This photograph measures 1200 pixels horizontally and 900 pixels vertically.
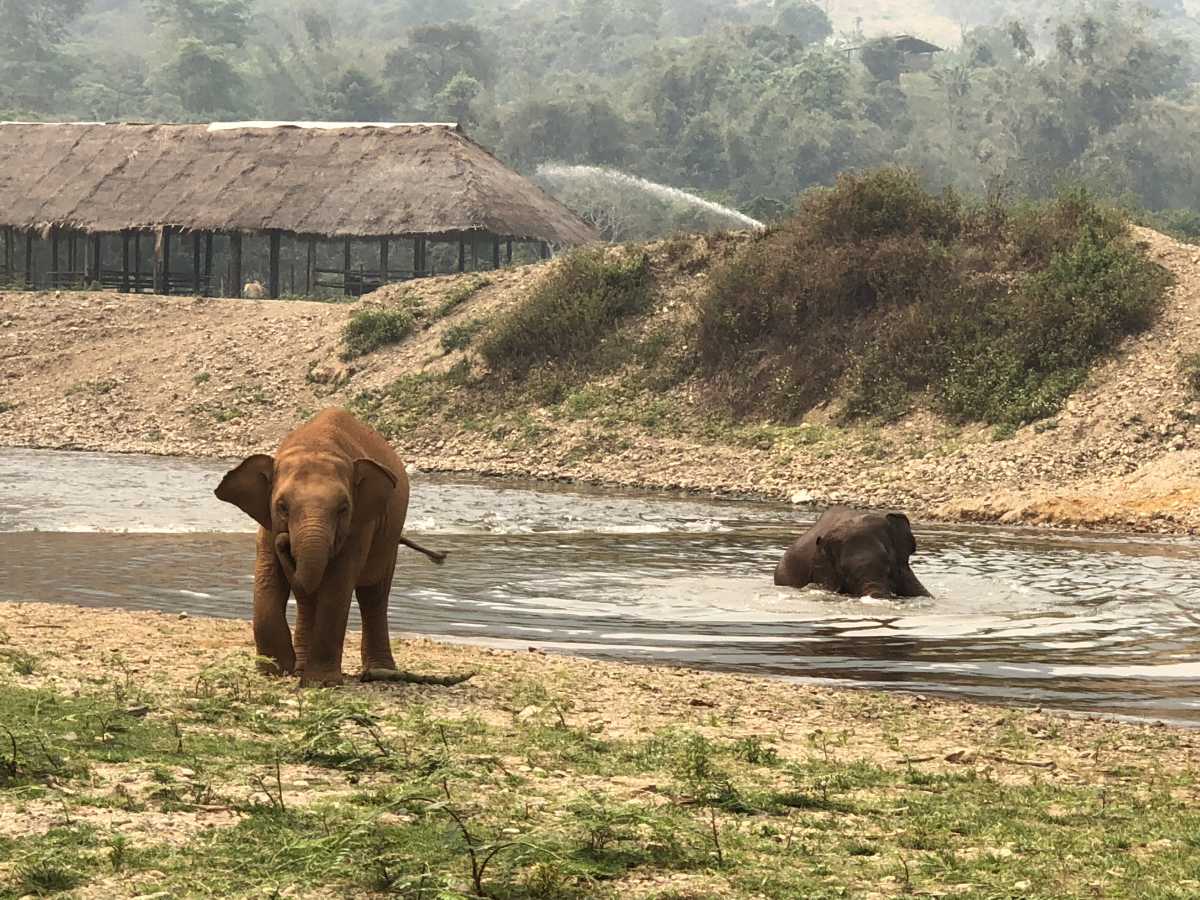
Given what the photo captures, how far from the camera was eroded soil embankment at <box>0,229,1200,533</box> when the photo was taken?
2542 centimetres

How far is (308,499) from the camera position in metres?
9.27

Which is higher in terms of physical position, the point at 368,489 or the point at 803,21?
the point at 803,21

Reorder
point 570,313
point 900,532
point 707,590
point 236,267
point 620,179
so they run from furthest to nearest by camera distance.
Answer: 1. point 620,179
2. point 236,267
3. point 570,313
4. point 707,590
5. point 900,532

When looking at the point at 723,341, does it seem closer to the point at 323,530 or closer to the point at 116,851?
the point at 323,530

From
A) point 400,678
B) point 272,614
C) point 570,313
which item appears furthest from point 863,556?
point 570,313

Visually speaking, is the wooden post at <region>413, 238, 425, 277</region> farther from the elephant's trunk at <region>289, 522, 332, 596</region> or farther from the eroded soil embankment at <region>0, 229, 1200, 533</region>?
the elephant's trunk at <region>289, 522, 332, 596</region>

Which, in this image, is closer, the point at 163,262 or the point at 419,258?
the point at 419,258

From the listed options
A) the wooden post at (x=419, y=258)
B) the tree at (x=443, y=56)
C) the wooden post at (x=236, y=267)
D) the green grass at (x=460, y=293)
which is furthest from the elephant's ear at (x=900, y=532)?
the tree at (x=443, y=56)

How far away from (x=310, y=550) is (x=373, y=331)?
28871mm

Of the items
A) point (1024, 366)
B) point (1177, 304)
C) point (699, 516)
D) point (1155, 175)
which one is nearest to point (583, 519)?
point (699, 516)

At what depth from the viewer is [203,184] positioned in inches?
1881

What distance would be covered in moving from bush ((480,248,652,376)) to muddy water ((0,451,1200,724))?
10128 mm

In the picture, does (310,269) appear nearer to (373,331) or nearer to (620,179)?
(373,331)

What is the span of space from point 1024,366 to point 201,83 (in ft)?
233
